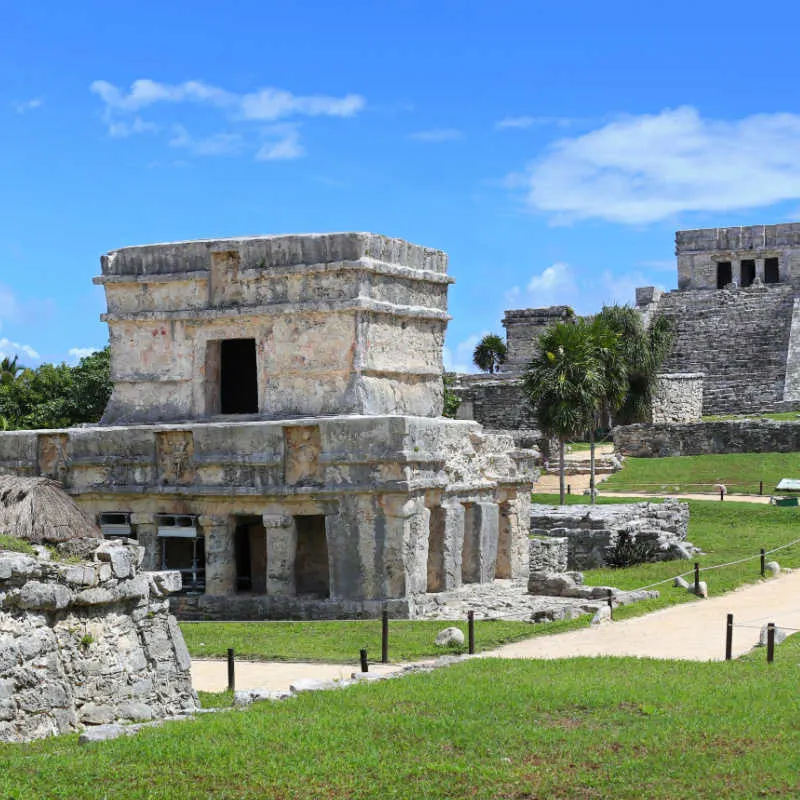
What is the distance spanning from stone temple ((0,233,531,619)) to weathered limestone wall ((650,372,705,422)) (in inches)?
889

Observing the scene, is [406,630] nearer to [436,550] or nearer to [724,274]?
[436,550]

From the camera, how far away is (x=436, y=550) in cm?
1998

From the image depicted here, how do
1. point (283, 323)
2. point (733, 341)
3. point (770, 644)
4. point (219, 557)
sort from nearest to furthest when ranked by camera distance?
point (770, 644) < point (219, 557) < point (283, 323) < point (733, 341)

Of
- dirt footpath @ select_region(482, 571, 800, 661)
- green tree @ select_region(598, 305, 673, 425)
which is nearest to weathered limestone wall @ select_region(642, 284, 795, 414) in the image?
green tree @ select_region(598, 305, 673, 425)

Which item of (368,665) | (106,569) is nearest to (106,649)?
(106,569)

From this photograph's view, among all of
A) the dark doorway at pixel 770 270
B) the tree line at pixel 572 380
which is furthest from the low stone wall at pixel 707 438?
the dark doorway at pixel 770 270

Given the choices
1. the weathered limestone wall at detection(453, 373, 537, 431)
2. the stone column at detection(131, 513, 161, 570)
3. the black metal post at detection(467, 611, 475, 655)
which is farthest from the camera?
the weathered limestone wall at detection(453, 373, 537, 431)

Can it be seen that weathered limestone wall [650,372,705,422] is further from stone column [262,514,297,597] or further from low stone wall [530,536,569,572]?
stone column [262,514,297,597]

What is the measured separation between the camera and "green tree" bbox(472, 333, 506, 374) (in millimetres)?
67125

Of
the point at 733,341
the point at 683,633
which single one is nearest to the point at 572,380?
the point at 683,633

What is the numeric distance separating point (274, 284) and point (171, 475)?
328 centimetres

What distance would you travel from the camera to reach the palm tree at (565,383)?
30422 mm

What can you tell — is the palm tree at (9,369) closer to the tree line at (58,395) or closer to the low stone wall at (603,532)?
the tree line at (58,395)

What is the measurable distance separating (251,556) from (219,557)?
186 cm
